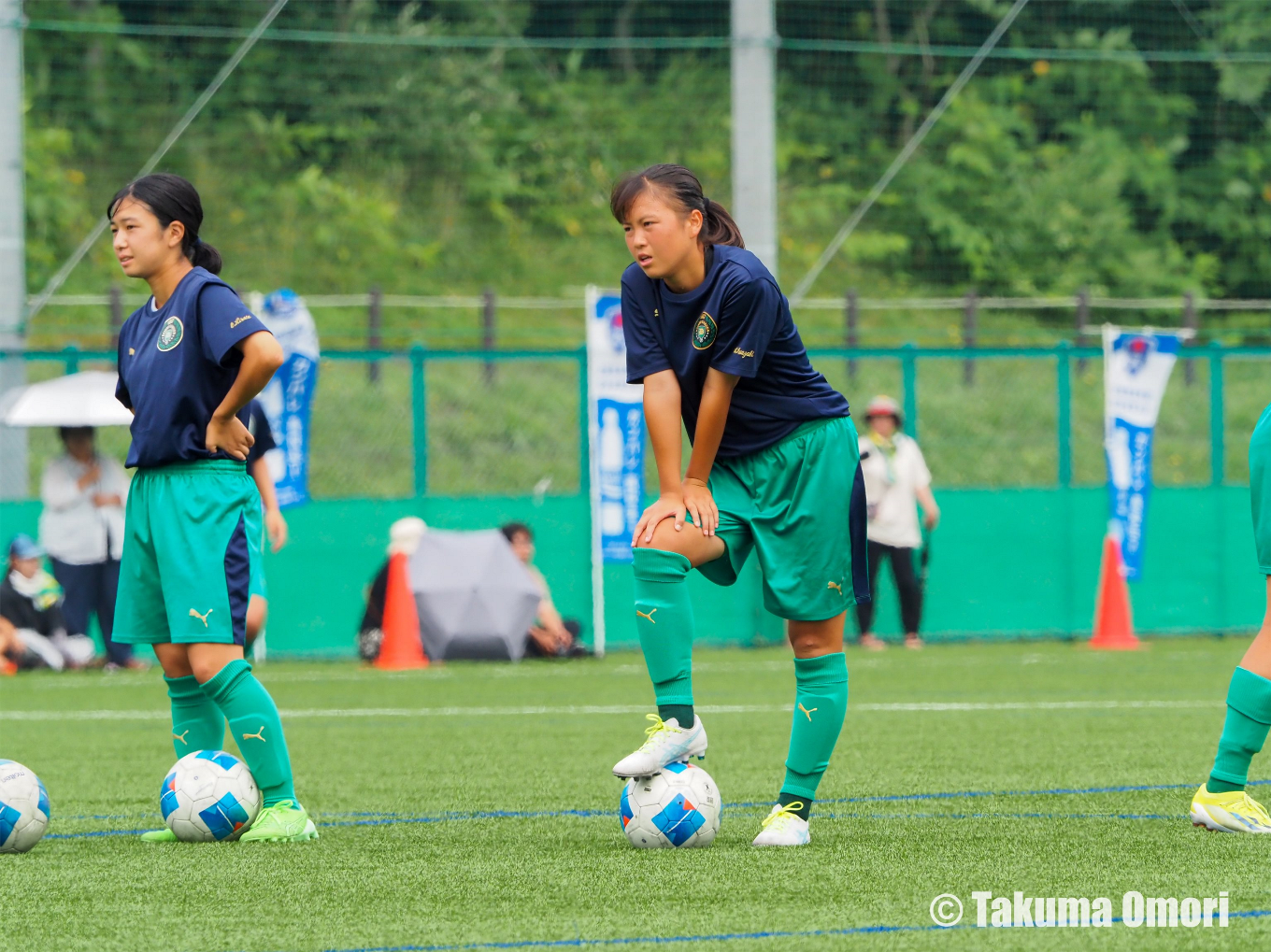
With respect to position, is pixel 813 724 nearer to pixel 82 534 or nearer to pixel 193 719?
pixel 193 719

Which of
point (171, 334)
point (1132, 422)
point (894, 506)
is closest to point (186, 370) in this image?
point (171, 334)

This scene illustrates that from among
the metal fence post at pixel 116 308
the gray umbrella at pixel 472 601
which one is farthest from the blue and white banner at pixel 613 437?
the metal fence post at pixel 116 308

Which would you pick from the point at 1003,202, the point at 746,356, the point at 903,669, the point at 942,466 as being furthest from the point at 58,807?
the point at 1003,202

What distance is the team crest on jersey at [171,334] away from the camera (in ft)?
16.8

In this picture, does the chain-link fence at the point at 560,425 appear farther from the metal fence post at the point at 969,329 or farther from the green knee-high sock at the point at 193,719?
the green knee-high sock at the point at 193,719

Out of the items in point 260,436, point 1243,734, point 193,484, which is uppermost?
point 260,436

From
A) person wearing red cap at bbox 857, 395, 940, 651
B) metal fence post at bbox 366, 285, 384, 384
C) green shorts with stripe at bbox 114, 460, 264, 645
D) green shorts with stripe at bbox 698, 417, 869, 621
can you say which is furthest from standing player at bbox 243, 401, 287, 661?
metal fence post at bbox 366, 285, 384, 384

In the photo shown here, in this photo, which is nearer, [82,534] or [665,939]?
[665,939]

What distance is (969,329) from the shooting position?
758 inches

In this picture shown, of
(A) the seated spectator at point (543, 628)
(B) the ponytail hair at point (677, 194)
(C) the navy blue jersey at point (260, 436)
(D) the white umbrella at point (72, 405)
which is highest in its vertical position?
(B) the ponytail hair at point (677, 194)

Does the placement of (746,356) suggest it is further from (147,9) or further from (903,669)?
(147,9)

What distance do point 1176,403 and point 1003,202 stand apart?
3.52 metres

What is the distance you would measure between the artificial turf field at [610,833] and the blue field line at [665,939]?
0.01m

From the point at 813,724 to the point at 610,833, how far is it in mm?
703
